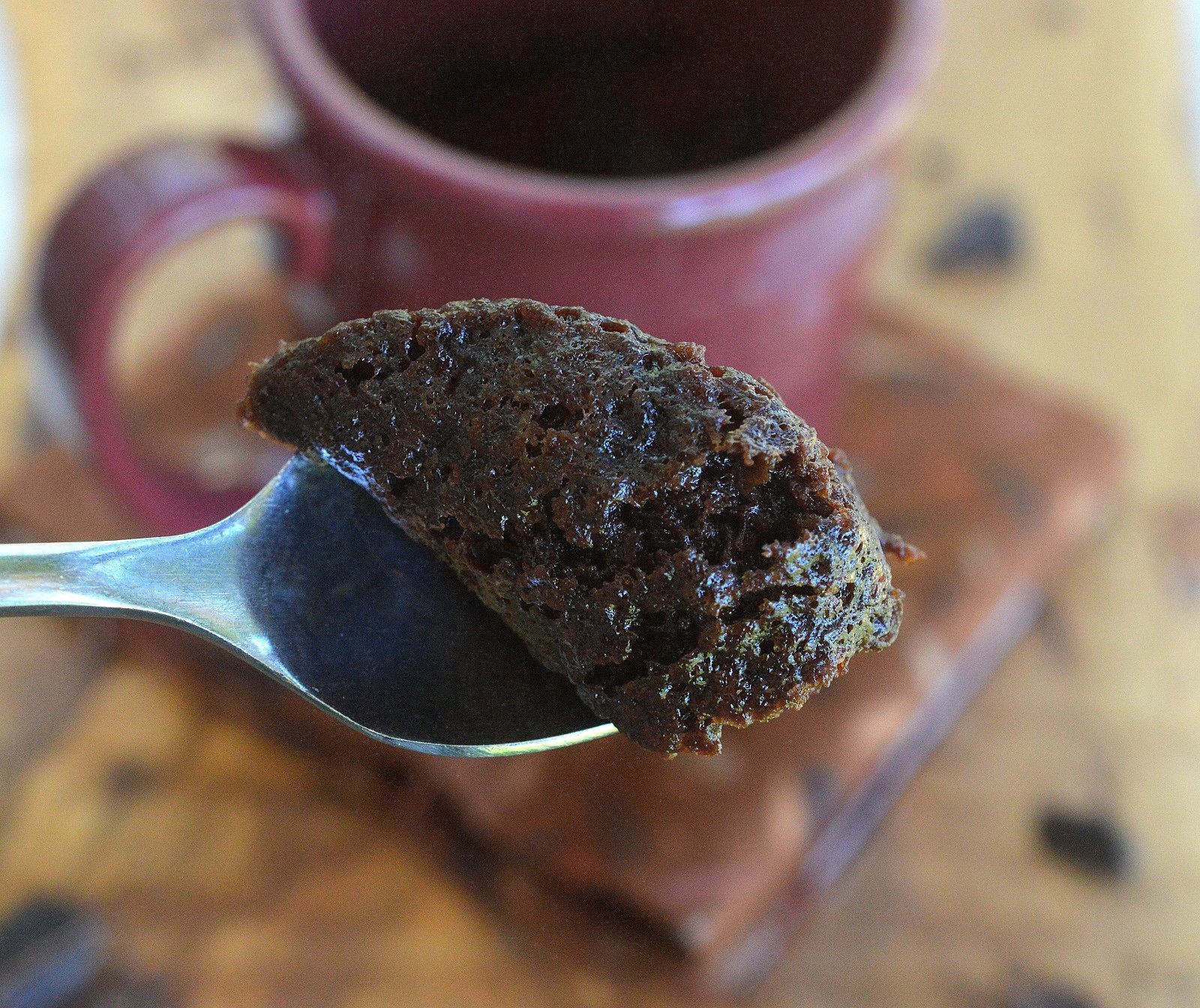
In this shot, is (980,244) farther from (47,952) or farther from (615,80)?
(47,952)

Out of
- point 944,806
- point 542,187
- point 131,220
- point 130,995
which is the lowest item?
point 130,995

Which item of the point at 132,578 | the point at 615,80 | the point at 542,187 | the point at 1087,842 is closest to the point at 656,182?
the point at 542,187

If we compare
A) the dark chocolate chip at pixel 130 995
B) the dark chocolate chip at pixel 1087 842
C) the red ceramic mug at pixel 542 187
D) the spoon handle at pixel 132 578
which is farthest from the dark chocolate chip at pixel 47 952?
the dark chocolate chip at pixel 1087 842

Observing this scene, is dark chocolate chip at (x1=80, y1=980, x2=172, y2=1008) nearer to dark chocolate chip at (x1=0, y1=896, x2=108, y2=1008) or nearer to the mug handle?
dark chocolate chip at (x1=0, y1=896, x2=108, y2=1008)

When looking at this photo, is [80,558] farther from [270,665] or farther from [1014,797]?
[1014,797]

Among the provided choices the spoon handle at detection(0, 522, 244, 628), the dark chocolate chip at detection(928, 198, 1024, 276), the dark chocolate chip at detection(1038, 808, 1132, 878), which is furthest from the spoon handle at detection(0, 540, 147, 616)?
the dark chocolate chip at detection(928, 198, 1024, 276)

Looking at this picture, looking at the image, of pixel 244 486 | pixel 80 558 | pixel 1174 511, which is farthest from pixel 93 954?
pixel 1174 511
